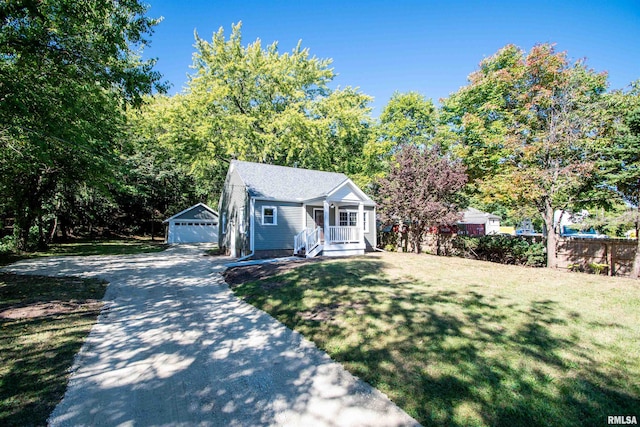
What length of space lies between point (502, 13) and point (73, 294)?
17079mm

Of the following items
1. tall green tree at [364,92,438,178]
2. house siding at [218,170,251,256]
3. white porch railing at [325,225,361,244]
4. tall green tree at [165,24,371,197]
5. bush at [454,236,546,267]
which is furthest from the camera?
tall green tree at [364,92,438,178]

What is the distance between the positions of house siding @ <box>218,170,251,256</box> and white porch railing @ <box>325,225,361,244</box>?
433cm

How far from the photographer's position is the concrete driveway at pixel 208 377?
3061mm

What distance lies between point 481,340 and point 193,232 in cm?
2894

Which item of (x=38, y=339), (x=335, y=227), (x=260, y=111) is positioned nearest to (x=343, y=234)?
(x=335, y=227)

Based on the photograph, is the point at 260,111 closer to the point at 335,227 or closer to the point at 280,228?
the point at 280,228

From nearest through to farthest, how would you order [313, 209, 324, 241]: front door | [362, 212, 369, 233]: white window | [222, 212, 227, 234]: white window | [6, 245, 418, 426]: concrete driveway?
[6, 245, 418, 426]: concrete driveway < [313, 209, 324, 241]: front door < [362, 212, 369, 233]: white window < [222, 212, 227, 234]: white window

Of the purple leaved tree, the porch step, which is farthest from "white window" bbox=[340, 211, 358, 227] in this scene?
the porch step

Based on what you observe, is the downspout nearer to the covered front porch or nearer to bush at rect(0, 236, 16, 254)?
the covered front porch

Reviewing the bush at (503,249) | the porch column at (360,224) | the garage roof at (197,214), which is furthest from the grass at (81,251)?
the bush at (503,249)

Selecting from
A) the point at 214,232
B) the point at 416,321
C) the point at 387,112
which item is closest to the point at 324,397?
the point at 416,321

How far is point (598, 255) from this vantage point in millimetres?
11680

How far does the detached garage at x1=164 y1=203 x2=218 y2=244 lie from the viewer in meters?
28.6

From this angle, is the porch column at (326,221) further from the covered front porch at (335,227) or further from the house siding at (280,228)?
the house siding at (280,228)
